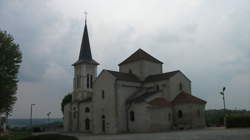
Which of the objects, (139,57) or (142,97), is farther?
(139,57)

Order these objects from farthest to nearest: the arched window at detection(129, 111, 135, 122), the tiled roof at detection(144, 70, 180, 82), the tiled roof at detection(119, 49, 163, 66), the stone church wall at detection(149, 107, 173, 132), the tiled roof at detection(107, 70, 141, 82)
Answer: the tiled roof at detection(119, 49, 163, 66)
the tiled roof at detection(144, 70, 180, 82)
the tiled roof at detection(107, 70, 141, 82)
the arched window at detection(129, 111, 135, 122)
the stone church wall at detection(149, 107, 173, 132)

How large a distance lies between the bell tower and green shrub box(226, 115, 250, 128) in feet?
95.1

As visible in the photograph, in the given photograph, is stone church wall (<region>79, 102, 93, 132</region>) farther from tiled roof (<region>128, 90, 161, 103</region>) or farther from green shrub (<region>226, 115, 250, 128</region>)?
green shrub (<region>226, 115, 250, 128</region>)

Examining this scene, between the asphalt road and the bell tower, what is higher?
the bell tower

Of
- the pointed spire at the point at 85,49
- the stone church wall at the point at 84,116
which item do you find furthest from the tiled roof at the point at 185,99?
the pointed spire at the point at 85,49

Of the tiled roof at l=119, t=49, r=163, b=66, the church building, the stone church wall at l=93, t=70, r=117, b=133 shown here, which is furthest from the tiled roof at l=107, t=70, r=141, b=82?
the tiled roof at l=119, t=49, r=163, b=66

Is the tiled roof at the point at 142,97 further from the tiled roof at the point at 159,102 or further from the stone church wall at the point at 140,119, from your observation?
the tiled roof at the point at 159,102

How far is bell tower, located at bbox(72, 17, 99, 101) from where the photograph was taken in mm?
61875

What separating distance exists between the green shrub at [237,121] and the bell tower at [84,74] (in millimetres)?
28985

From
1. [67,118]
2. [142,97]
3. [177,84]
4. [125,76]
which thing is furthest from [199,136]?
[67,118]

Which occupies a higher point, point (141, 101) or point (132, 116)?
point (141, 101)

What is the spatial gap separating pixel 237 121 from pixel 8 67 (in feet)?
97.2

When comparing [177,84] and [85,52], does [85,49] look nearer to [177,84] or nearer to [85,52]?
[85,52]

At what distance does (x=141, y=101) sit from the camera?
4347 cm
